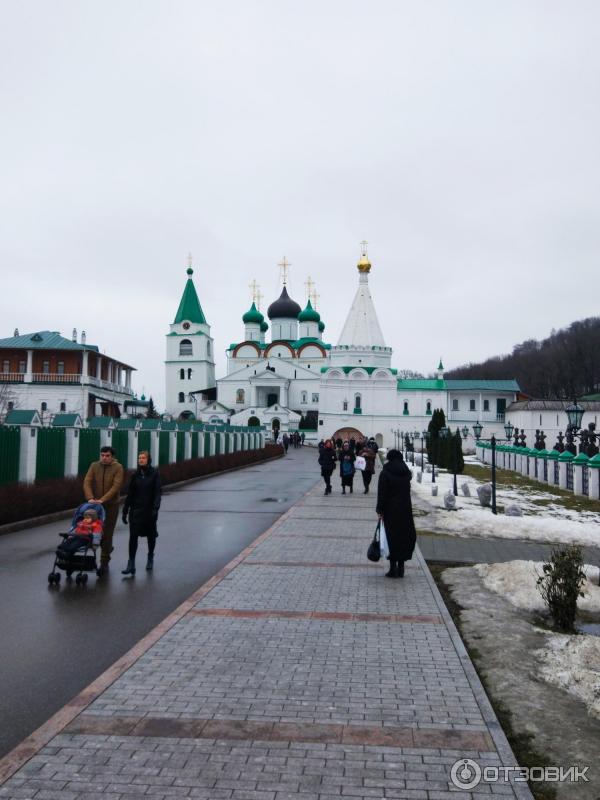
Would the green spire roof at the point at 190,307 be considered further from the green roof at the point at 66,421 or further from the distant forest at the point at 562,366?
the green roof at the point at 66,421

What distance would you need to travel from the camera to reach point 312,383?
84062mm

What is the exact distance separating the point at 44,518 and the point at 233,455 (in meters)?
21.1

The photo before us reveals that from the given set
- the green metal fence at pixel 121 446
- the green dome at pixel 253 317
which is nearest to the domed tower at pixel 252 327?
the green dome at pixel 253 317

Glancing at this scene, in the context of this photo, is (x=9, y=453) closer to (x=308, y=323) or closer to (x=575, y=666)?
(x=575, y=666)

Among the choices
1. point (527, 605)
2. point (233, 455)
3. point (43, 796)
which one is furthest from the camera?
point (233, 455)

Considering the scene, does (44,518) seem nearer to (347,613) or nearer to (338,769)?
(347,613)

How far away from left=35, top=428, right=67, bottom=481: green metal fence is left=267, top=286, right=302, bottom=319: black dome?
246 feet

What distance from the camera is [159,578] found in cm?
901

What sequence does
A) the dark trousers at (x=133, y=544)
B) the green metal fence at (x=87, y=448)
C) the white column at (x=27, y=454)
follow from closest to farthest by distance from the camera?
the dark trousers at (x=133, y=544) < the white column at (x=27, y=454) < the green metal fence at (x=87, y=448)

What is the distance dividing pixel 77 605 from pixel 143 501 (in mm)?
2089

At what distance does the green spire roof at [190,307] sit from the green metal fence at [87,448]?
68.9 m

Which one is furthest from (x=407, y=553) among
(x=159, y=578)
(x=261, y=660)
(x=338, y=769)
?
(x=338, y=769)

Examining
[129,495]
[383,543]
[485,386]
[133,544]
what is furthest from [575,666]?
[485,386]

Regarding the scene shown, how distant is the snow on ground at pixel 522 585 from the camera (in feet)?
25.6
